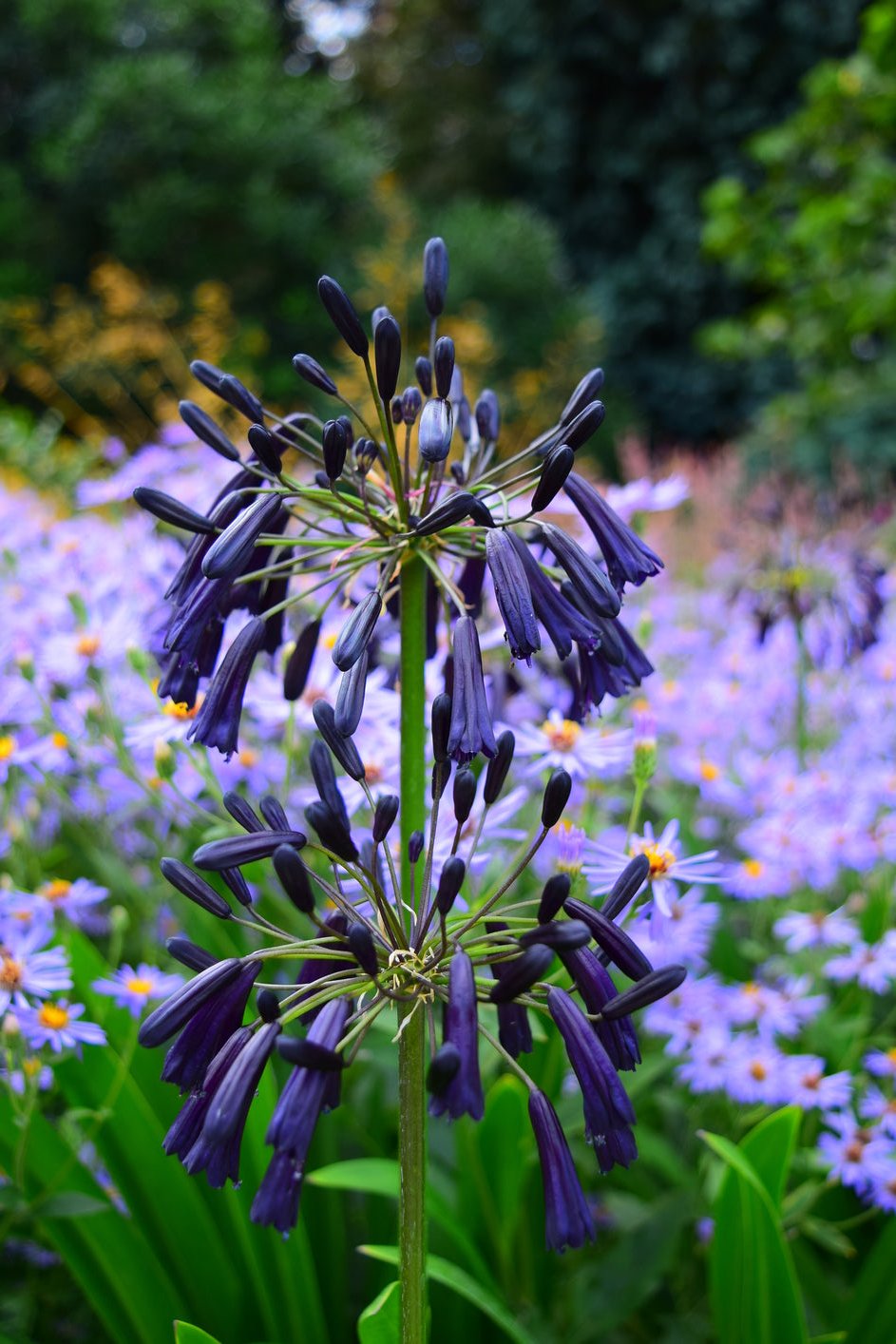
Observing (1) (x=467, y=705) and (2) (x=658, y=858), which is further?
(2) (x=658, y=858)

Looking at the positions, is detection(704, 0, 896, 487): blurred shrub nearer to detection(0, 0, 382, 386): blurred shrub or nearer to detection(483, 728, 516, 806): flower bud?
detection(0, 0, 382, 386): blurred shrub

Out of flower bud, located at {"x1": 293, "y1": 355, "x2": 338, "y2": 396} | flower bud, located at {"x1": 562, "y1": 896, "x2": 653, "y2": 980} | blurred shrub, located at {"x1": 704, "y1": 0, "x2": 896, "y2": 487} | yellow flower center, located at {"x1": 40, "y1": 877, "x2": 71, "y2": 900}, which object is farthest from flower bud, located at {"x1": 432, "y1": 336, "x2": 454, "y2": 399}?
blurred shrub, located at {"x1": 704, "y1": 0, "x2": 896, "y2": 487}

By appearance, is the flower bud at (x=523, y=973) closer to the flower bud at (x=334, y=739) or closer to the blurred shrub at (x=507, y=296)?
the flower bud at (x=334, y=739)

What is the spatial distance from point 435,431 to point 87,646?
118 cm

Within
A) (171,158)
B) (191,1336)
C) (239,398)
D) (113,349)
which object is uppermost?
(171,158)

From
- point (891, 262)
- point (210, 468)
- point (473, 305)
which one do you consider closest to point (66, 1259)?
point (210, 468)

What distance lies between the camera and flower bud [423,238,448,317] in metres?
1.05

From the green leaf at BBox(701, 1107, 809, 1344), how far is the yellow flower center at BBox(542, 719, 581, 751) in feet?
1.66

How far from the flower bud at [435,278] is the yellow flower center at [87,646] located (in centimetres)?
107

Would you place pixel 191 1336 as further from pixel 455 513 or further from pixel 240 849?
pixel 455 513

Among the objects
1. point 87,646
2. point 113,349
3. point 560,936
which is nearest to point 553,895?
point 560,936

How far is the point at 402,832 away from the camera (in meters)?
1.01

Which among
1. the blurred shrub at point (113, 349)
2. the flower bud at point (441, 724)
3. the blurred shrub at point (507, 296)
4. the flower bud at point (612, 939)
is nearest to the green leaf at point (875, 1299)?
the flower bud at point (612, 939)

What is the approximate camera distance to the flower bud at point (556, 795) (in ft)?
2.82
